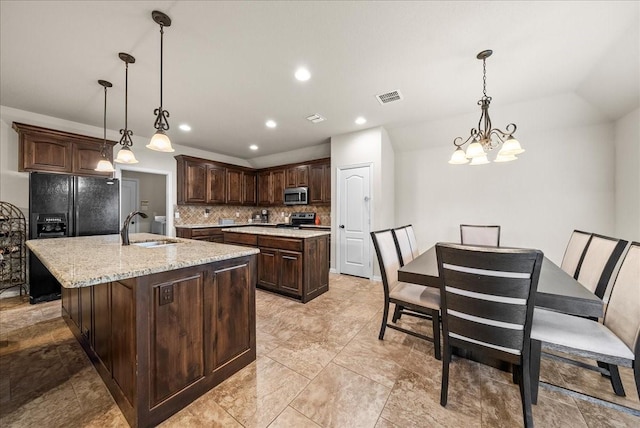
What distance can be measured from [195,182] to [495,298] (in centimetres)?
547

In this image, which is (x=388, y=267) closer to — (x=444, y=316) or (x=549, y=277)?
(x=444, y=316)

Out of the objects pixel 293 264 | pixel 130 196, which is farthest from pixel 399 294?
pixel 130 196

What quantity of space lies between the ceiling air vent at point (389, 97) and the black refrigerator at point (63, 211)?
4.14m

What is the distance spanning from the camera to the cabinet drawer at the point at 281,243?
3.17 meters

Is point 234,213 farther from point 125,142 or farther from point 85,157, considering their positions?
point 125,142

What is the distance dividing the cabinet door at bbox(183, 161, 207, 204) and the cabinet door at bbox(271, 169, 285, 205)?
61.0 inches

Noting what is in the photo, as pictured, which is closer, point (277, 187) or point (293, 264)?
point (293, 264)

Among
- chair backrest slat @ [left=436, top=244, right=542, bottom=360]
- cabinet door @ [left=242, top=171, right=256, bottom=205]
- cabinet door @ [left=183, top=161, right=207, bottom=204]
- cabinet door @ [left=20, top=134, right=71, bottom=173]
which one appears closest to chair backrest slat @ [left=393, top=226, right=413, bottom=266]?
chair backrest slat @ [left=436, top=244, right=542, bottom=360]

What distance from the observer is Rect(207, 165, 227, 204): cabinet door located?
17.9 ft

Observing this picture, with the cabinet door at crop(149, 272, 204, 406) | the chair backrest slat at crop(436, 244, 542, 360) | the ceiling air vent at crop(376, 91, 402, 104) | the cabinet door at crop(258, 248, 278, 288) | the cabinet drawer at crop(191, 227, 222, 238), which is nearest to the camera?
the chair backrest slat at crop(436, 244, 542, 360)

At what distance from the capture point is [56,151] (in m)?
3.41

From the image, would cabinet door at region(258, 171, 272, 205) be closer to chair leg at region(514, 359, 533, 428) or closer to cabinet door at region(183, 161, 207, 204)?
cabinet door at region(183, 161, 207, 204)

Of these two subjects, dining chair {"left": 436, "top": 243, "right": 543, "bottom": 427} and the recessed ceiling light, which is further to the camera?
the recessed ceiling light

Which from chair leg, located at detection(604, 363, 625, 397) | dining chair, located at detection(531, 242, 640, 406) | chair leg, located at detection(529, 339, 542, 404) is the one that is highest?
dining chair, located at detection(531, 242, 640, 406)
